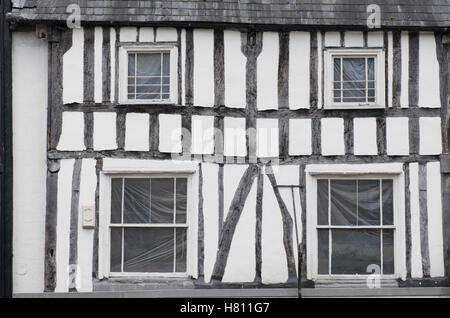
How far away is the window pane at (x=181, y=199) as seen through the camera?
15.2 meters

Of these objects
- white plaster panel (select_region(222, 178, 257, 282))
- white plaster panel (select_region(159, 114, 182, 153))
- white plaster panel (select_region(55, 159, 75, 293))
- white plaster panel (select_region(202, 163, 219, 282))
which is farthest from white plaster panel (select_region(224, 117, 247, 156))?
white plaster panel (select_region(55, 159, 75, 293))

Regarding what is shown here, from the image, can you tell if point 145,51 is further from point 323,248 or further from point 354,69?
point 323,248

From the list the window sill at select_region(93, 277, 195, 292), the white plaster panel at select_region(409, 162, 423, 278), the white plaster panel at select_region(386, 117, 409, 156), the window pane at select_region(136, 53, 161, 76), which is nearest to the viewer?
the window sill at select_region(93, 277, 195, 292)

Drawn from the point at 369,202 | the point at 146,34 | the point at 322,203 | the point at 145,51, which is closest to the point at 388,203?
the point at 369,202

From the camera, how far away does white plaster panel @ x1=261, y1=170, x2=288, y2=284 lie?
1511cm

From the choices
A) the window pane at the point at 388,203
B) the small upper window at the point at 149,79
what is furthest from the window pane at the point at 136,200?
the window pane at the point at 388,203

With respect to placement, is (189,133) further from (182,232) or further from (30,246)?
(30,246)

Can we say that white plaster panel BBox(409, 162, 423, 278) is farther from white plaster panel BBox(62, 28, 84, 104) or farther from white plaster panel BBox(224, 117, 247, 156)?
white plaster panel BBox(62, 28, 84, 104)

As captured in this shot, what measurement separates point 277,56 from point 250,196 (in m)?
1.93

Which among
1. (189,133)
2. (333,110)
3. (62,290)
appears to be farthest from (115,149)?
(333,110)

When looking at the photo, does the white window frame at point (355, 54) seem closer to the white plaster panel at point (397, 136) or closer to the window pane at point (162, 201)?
the white plaster panel at point (397, 136)

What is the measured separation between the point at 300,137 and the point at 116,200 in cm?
262

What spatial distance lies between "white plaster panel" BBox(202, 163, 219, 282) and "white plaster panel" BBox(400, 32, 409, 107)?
106 inches

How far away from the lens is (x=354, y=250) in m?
15.3
